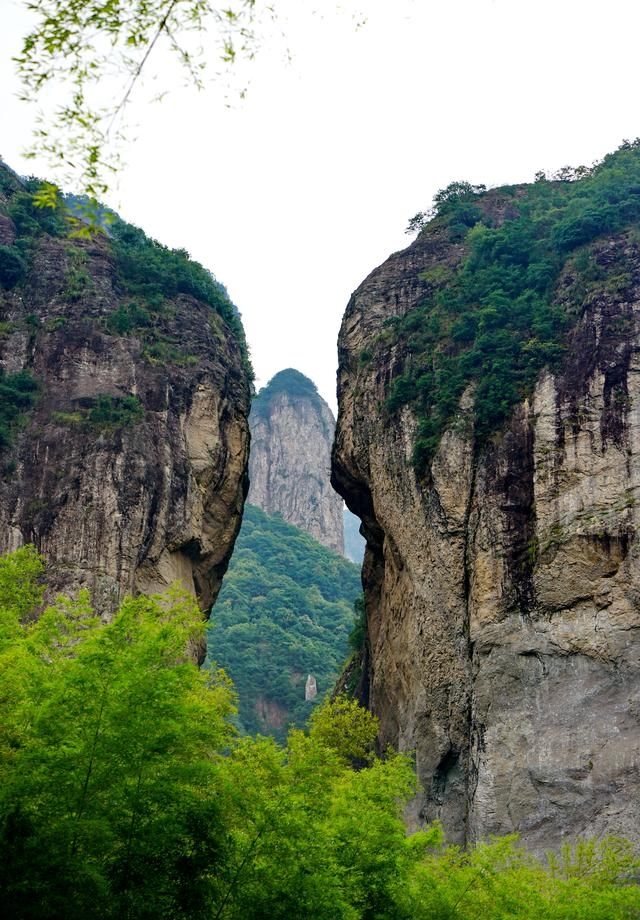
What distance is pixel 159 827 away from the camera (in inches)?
462

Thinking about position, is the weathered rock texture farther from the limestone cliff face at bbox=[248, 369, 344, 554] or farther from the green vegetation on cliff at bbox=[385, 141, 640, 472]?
the limestone cliff face at bbox=[248, 369, 344, 554]

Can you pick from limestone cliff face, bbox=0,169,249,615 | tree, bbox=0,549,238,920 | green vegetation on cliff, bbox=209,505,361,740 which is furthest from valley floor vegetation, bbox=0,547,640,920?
green vegetation on cliff, bbox=209,505,361,740

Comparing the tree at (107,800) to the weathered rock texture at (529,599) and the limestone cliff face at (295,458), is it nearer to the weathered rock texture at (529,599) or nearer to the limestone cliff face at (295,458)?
the weathered rock texture at (529,599)

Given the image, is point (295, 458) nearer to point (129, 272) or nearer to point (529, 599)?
point (129, 272)

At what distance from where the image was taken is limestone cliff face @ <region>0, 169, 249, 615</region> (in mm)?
31469

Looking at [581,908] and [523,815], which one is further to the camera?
[523,815]

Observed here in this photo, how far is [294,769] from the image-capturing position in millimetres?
18672

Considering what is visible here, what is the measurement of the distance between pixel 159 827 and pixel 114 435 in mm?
23408

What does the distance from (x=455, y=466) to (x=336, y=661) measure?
135ft

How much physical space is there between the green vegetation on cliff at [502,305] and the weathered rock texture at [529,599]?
0.67 metres

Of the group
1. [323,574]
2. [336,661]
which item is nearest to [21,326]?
[336,661]

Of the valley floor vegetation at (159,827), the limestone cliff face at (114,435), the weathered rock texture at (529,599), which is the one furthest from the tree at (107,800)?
the limestone cliff face at (114,435)

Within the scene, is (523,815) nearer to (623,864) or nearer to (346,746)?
(623,864)

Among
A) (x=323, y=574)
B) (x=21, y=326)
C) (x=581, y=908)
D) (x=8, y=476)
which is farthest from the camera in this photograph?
(x=323, y=574)
